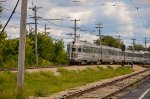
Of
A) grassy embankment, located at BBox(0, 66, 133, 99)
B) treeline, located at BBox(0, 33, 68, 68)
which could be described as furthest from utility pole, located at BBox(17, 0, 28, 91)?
treeline, located at BBox(0, 33, 68, 68)

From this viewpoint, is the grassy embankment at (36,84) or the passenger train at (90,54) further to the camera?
the passenger train at (90,54)

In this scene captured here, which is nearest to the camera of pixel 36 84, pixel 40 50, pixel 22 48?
pixel 22 48

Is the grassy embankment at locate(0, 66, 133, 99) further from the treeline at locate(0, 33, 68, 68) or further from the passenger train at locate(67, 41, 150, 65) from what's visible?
the treeline at locate(0, 33, 68, 68)

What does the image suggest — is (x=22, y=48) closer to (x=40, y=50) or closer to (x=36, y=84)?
(x=36, y=84)

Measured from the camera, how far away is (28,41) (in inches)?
2899

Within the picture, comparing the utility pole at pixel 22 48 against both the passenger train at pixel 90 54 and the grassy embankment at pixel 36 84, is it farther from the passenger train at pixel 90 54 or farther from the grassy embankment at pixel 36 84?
the passenger train at pixel 90 54

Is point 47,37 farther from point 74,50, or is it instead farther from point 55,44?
point 74,50

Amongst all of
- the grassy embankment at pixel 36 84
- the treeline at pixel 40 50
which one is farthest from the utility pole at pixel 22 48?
the treeline at pixel 40 50

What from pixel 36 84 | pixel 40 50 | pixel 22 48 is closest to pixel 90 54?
pixel 40 50

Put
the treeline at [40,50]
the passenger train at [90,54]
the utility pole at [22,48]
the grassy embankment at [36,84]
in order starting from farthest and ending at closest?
the treeline at [40,50], the passenger train at [90,54], the grassy embankment at [36,84], the utility pole at [22,48]

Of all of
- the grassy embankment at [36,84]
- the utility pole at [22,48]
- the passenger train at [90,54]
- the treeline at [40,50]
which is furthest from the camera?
the treeline at [40,50]

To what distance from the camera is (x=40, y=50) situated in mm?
79062

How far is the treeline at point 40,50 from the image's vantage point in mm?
65688

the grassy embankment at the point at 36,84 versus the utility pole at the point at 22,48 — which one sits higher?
the utility pole at the point at 22,48
